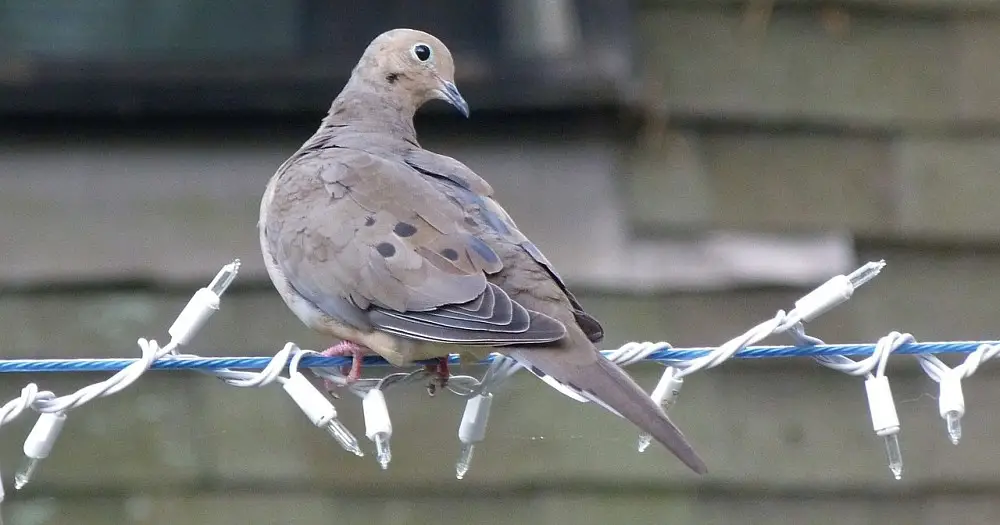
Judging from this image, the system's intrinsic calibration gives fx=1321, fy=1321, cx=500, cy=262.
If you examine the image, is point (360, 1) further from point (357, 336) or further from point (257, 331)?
point (357, 336)

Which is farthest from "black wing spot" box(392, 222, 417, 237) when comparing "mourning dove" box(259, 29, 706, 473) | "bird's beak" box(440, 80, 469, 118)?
"bird's beak" box(440, 80, 469, 118)

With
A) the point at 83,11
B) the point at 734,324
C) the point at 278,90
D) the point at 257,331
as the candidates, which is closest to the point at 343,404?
the point at 257,331

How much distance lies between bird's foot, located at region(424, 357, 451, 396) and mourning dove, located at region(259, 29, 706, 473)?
0.09 metres

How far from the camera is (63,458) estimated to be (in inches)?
126

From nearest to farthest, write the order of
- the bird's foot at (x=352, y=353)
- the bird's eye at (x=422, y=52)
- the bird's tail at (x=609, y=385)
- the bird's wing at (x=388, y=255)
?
the bird's tail at (x=609, y=385), the bird's wing at (x=388, y=255), the bird's foot at (x=352, y=353), the bird's eye at (x=422, y=52)

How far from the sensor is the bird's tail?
5.70 ft

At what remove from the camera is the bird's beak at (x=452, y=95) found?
112 inches

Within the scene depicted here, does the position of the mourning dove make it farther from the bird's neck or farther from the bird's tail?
the bird's neck

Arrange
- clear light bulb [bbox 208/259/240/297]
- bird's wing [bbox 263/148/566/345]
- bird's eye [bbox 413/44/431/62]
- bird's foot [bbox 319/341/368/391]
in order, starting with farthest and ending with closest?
bird's eye [bbox 413/44/431/62] < bird's foot [bbox 319/341/368/391] < bird's wing [bbox 263/148/566/345] < clear light bulb [bbox 208/259/240/297]

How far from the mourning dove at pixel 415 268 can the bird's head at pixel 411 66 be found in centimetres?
25

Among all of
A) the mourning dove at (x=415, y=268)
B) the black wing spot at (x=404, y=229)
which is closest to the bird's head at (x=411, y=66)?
the mourning dove at (x=415, y=268)

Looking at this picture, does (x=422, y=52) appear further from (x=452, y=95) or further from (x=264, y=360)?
(x=264, y=360)

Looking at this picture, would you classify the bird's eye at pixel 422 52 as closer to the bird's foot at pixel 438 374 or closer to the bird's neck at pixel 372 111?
the bird's neck at pixel 372 111

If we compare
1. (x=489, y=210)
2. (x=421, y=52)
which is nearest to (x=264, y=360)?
(x=489, y=210)
